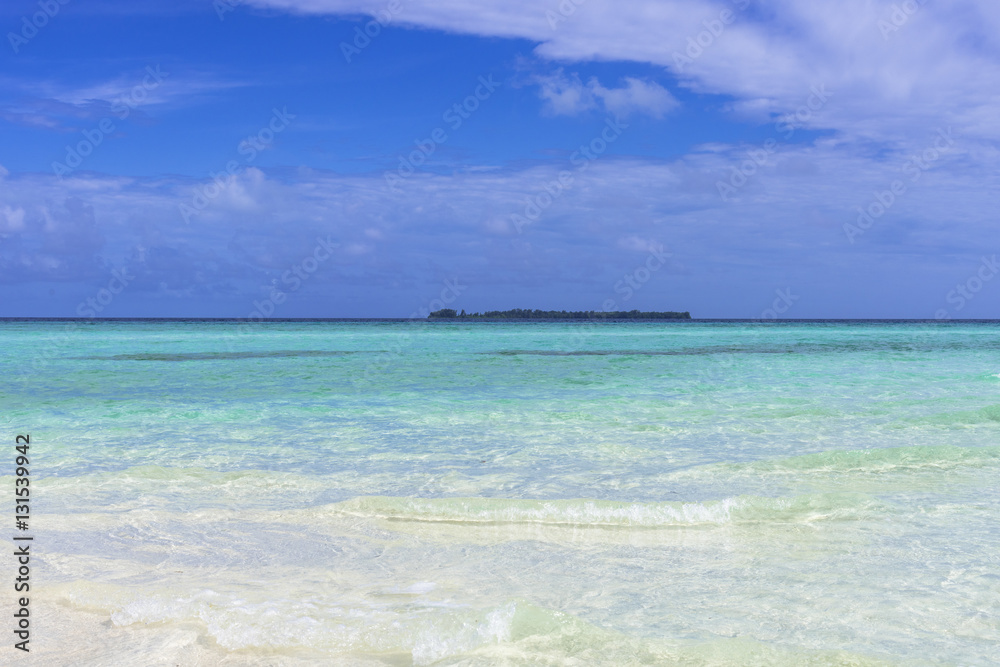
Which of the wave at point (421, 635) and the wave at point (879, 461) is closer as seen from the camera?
the wave at point (421, 635)

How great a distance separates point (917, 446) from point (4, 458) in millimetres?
11394

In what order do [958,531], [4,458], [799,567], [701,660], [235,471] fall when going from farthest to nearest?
[4,458]
[235,471]
[958,531]
[799,567]
[701,660]

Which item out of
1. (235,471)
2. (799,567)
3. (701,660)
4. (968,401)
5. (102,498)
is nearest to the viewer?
(701,660)

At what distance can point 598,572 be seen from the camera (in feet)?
15.7

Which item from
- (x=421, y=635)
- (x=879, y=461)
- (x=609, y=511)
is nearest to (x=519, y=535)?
(x=609, y=511)

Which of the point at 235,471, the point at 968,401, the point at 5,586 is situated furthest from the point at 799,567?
the point at 968,401

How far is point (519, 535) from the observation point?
5703 mm

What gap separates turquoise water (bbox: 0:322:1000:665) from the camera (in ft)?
12.3

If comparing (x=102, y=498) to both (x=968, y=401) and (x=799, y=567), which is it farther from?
(x=968, y=401)

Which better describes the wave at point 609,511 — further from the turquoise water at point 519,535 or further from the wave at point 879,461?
the wave at point 879,461

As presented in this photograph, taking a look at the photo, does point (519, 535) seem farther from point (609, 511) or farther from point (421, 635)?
point (421, 635)

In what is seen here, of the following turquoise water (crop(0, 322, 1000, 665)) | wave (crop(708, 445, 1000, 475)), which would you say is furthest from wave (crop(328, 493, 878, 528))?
wave (crop(708, 445, 1000, 475))

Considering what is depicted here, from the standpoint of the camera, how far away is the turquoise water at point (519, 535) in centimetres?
374

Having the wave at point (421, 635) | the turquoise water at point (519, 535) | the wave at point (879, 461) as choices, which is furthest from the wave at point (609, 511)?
the wave at point (421, 635)
